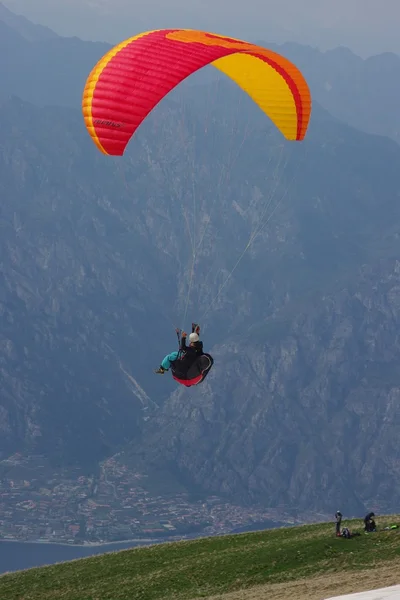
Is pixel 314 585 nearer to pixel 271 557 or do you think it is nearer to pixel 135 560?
pixel 271 557

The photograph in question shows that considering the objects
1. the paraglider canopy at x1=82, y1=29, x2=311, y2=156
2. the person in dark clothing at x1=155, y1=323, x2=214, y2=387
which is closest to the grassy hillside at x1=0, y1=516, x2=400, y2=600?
the person in dark clothing at x1=155, y1=323, x2=214, y2=387

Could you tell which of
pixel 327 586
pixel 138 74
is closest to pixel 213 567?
pixel 327 586

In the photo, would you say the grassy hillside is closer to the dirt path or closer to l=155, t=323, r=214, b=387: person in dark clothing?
the dirt path

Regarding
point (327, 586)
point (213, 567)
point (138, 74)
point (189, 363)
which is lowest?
point (327, 586)

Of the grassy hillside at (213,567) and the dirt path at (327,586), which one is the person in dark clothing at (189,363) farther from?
the grassy hillside at (213,567)

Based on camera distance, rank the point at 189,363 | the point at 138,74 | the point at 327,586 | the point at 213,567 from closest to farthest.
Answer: the point at 327,586
the point at 189,363
the point at 138,74
the point at 213,567

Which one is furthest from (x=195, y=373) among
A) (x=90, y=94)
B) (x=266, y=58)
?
(x=266, y=58)

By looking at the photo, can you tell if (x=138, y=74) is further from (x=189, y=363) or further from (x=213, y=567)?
(x=213, y=567)

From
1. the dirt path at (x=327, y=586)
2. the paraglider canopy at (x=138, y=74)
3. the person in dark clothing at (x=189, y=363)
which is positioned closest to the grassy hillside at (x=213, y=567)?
the dirt path at (x=327, y=586)
